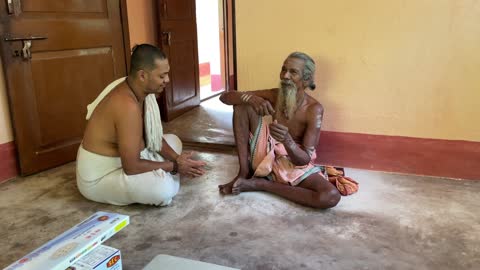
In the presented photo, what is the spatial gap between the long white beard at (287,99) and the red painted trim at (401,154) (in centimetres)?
55

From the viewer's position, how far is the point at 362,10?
2.64m

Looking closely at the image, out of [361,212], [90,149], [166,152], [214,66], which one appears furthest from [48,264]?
[214,66]

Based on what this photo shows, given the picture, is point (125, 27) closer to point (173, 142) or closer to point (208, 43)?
point (173, 142)

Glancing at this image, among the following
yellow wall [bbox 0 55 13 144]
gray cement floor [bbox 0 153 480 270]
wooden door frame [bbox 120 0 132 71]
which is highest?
wooden door frame [bbox 120 0 132 71]

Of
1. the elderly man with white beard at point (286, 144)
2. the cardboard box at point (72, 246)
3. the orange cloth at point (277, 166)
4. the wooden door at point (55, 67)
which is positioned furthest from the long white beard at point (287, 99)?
the wooden door at point (55, 67)

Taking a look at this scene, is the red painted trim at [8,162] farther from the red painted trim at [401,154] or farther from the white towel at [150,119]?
the red painted trim at [401,154]

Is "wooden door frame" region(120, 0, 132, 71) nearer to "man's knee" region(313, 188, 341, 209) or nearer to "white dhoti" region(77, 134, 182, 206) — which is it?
"white dhoti" region(77, 134, 182, 206)

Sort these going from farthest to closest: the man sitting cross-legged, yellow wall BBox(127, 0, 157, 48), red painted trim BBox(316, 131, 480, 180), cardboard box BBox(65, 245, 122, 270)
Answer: yellow wall BBox(127, 0, 157, 48) → red painted trim BBox(316, 131, 480, 180) → the man sitting cross-legged → cardboard box BBox(65, 245, 122, 270)

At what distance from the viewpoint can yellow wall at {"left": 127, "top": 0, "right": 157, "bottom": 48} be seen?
393cm

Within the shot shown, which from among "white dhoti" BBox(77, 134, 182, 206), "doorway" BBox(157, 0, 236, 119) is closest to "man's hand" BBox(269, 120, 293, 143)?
"white dhoti" BBox(77, 134, 182, 206)

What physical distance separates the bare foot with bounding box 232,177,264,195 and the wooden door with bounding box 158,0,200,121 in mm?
2002

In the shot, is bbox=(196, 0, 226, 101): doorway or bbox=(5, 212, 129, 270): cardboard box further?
bbox=(196, 0, 226, 101): doorway

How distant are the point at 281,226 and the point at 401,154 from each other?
1.13 m

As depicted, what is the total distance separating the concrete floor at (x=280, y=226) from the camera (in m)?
1.87
